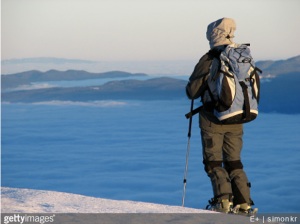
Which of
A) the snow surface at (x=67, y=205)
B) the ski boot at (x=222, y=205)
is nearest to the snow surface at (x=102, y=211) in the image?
the snow surface at (x=67, y=205)

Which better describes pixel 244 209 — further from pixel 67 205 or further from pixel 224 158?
pixel 67 205

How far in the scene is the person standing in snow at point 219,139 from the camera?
2891 millimetres

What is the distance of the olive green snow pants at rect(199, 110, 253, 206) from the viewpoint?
2910mm

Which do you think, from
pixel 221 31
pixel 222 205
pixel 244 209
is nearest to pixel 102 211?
pixel 222 205

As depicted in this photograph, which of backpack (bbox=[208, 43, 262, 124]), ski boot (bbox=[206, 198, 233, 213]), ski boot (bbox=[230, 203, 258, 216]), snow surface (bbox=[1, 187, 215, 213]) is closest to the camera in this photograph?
snow surface (bbox=[1, 187, 215, 213])

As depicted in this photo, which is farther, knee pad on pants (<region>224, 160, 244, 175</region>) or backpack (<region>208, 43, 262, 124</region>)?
knee pad on pants (<region>224, 160, 244, 175</region>)

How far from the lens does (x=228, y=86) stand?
2.78 meters

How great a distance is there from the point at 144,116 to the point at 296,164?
12.4 metres

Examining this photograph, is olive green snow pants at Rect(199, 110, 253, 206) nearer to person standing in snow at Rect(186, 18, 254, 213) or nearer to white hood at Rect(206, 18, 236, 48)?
person standing in snow at Rect(186, 18, 254, 213)

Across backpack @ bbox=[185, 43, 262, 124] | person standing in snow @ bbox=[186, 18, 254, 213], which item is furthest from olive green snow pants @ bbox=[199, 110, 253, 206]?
backpack @ bbox=[185, 43, 262, 124]

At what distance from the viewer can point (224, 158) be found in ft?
10.1

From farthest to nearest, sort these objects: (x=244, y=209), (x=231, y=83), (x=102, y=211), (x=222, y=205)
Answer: (x=244, y=209), (x=222, y=205), (x=231, y=83), (x=102, y=211)

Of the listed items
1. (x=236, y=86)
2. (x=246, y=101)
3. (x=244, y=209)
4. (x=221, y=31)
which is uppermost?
(x=221, y=31)

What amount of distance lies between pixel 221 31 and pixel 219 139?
0.93 metres
